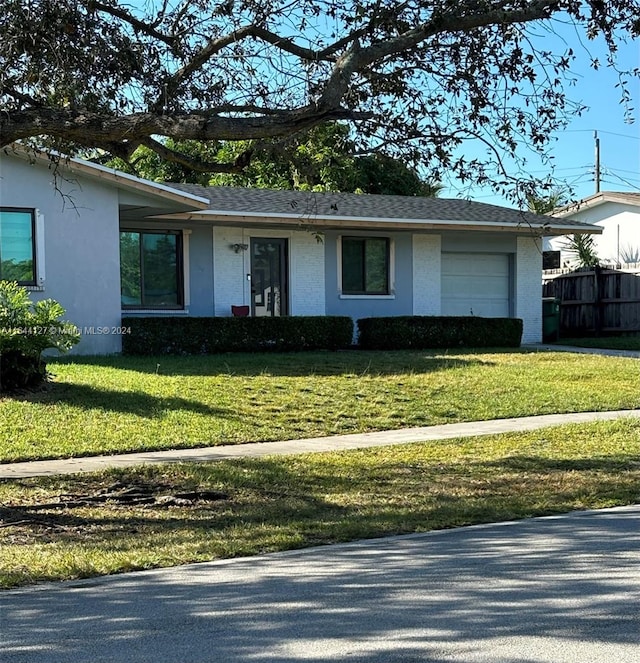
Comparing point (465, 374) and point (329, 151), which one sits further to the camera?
point (465, 374)

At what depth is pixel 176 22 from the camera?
11008 mm

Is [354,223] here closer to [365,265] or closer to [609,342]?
[365,265]

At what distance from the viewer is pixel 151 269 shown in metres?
21.8

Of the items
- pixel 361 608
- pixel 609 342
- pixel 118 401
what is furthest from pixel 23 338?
pixel 609 342

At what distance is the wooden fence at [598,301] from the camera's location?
27.4 metres

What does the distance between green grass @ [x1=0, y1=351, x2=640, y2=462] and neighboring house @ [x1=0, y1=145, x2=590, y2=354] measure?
2.50 metres

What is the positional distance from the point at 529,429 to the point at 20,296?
765 cm

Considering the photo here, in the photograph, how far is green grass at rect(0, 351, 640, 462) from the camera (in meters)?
12.1

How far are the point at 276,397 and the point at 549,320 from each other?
1401cm

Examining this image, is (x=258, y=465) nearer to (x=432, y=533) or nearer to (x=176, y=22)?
(x=432, y=533)

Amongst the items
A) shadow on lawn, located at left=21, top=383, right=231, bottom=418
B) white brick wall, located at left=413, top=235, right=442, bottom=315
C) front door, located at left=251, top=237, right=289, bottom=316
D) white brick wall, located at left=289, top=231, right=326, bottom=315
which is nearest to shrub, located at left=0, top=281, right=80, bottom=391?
shadow on lawn, located at left=21, top=383, right=231, bottom=418

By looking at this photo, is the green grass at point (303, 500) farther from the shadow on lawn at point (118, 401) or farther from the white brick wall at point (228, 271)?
the white brick wall at point (228, 271)

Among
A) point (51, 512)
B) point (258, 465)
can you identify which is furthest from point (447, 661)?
point (258, 465)

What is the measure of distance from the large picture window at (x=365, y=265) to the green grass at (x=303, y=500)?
1238 cm
